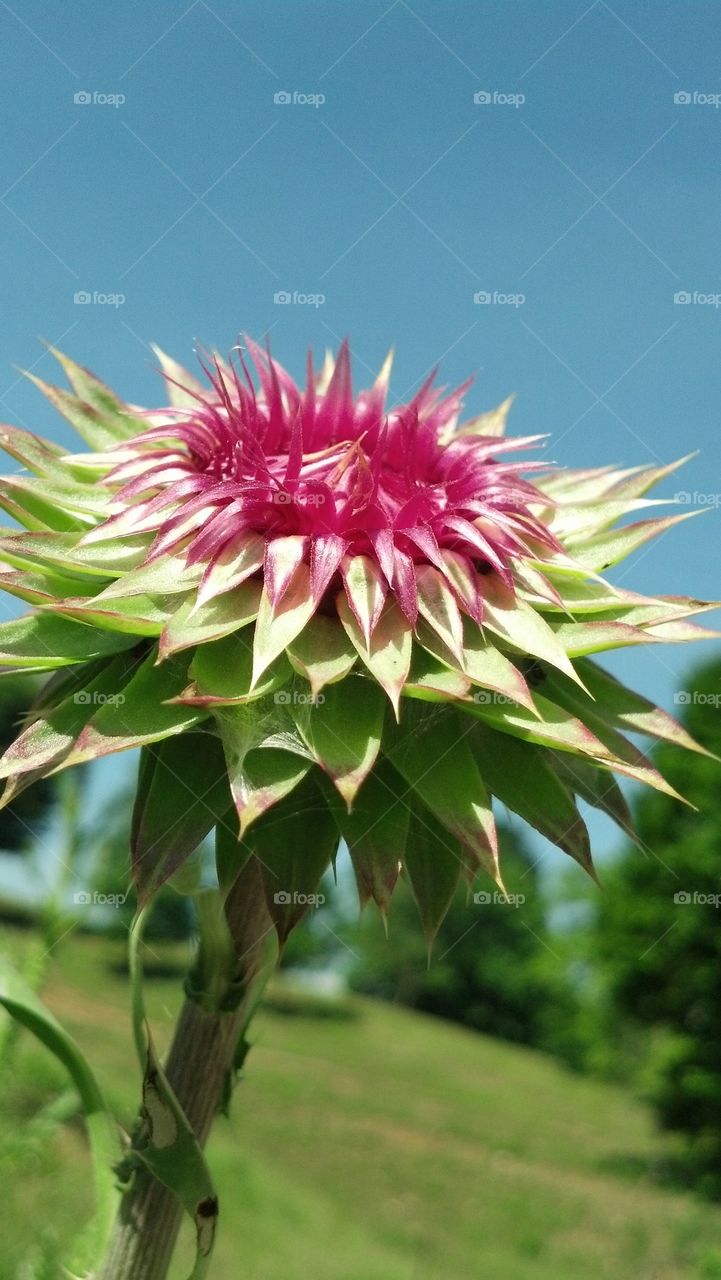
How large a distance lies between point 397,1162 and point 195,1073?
19702 millimetres

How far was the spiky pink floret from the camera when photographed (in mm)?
1709

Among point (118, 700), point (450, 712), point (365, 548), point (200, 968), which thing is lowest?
point (200, 968)

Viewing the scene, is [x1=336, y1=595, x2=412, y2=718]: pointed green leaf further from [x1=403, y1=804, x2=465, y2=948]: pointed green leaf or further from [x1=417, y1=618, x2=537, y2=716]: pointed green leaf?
[x1=403, y1=804, x2=465, y2=948]: pointed green leaf

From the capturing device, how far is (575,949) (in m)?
14.9

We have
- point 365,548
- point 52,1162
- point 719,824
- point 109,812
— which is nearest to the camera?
point 365,548

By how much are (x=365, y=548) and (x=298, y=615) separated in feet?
0.60

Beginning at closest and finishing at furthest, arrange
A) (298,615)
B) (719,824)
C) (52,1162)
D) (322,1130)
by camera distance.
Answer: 1. (298,615)
2. (52,1162)
3. (719,824)
4. (322,1130)

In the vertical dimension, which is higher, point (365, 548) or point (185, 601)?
point (365, 548)

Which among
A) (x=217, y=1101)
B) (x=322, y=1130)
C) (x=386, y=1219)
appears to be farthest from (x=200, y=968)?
(x=322, y=1130)

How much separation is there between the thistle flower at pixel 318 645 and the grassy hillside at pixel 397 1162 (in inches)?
26.3

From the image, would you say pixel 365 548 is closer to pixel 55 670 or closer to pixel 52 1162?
pixel 55 670

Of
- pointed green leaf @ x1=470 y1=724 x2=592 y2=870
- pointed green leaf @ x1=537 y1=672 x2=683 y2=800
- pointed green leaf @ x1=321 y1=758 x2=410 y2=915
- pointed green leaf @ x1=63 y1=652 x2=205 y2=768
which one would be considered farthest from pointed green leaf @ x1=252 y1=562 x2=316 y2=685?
pointed green leaf @ x1=537 y1=672 x2=683 y2=800

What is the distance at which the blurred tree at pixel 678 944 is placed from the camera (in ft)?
42.5

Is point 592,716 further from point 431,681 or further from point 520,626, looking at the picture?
point 431,681
